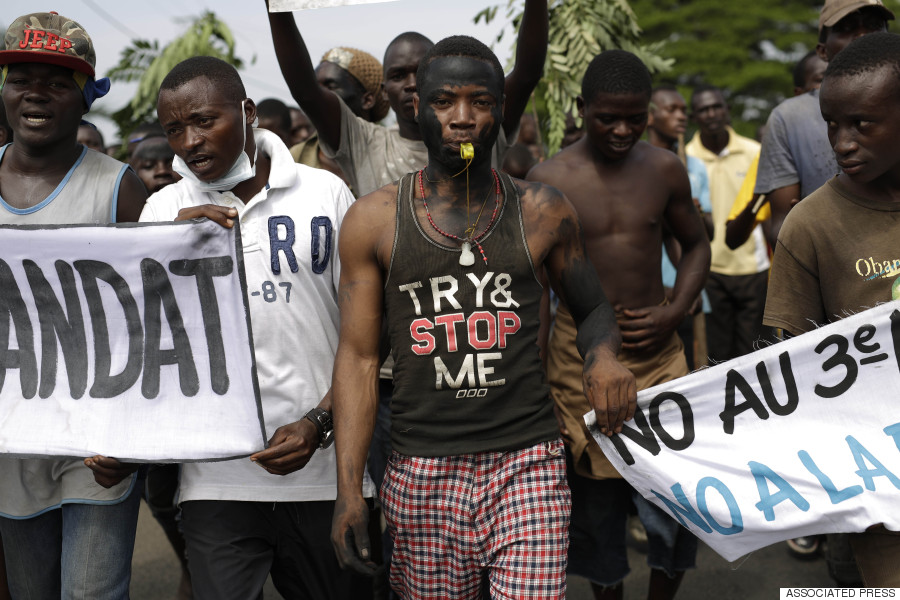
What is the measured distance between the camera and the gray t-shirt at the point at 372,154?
4.41 meters

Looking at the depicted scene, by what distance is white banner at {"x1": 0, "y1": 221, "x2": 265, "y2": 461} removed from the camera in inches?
128

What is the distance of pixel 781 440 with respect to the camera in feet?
10.8

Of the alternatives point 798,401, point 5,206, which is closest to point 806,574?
point 798,401

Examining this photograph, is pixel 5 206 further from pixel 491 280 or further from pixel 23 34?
pixel 491 280

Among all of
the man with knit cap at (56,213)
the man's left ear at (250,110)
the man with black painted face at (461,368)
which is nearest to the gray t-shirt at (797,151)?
the man with black painted face at (461,368)

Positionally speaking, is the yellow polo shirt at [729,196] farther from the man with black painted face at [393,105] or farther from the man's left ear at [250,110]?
the man's left ear at [250,110]

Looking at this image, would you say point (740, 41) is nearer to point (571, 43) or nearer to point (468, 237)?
point (571, 43)

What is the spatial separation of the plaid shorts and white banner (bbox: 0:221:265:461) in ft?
1.85

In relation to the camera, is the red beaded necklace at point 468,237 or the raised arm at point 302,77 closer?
the red beaded necklace at point 468,237

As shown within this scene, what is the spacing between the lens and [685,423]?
3344 mm

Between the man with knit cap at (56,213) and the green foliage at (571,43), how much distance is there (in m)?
3.87

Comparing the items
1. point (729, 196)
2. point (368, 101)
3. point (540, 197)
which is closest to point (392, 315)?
point (540, 197)

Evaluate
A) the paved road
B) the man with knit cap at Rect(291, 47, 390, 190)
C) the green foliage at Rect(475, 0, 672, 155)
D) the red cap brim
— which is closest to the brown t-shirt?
the paved road

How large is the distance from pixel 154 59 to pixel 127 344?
703 cm
